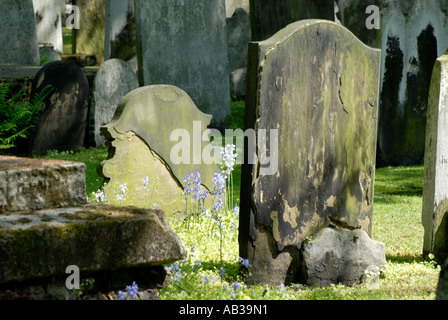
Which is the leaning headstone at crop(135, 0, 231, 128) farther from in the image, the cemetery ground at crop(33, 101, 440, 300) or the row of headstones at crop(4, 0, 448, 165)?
the cemetery ground at crop(33, 101, 440, 300)

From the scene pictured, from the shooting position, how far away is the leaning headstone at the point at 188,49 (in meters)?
10.8

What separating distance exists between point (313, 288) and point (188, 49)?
7.30 m

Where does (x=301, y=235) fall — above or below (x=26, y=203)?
below

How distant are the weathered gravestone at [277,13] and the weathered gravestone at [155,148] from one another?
5.30 m

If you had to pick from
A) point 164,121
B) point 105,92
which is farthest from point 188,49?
point 164,121

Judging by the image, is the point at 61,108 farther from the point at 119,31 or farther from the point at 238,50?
the point at 238,50

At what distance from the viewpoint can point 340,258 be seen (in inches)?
179

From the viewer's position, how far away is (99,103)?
10133mm

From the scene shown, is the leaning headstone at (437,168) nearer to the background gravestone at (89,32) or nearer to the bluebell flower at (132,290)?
the bluebell flower at (132,290)

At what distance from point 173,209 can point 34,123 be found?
3654 mm

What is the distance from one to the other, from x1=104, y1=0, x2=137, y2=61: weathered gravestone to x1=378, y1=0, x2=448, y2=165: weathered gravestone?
6.30m

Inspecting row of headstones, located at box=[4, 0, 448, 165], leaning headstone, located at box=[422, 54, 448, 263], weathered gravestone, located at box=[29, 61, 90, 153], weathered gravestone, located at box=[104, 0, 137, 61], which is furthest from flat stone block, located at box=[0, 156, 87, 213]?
weathered gravestone, located at box=[104, 0, 137, 61]
